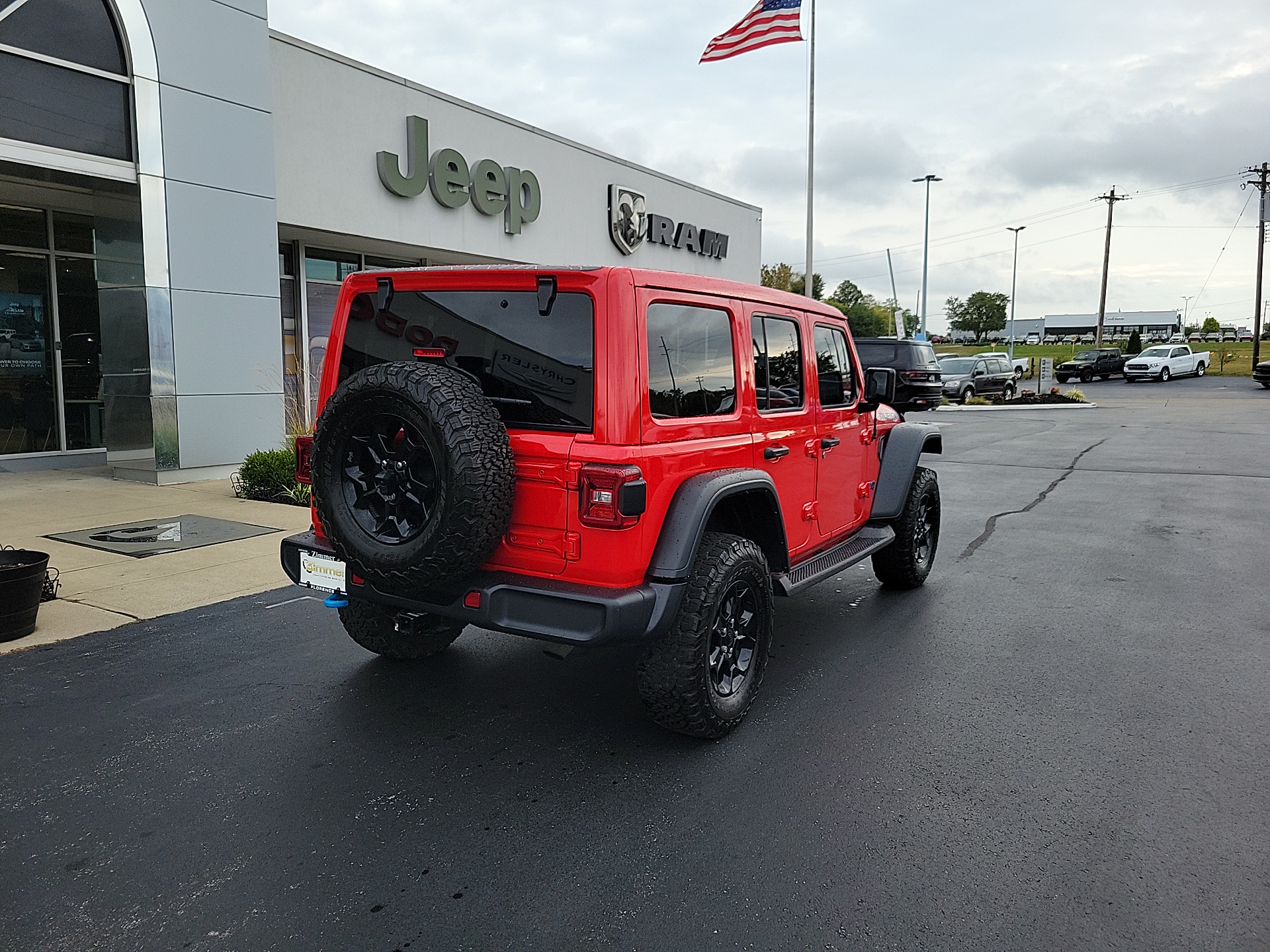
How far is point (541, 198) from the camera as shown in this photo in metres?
17.7

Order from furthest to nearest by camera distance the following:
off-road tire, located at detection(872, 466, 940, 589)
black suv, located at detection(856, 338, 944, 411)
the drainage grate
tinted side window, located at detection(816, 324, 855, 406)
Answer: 1. black suv, located at detection(856, 338, 944, 411)
2. the drainage grate
3. off-road tire, located at detection(872, 466, 940, 589)
4. tinted side window, located at detection(816, 324, 855, 406)

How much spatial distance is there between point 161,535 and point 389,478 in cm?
535

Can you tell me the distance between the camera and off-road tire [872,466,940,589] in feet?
19.9

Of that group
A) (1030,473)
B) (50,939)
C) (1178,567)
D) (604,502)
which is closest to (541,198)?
(1030,473)

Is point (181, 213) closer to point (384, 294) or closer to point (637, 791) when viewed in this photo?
point (384, 294)

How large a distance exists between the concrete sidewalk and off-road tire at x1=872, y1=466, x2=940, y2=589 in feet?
14.3

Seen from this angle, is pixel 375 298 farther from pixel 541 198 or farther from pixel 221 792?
pixel 541 198

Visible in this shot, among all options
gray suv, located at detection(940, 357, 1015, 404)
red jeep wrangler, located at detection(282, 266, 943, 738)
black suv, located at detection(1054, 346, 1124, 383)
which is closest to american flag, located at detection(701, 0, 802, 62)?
gray suv, located at detection(940, 357, 1015, 404)

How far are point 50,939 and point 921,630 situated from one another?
4.58 m

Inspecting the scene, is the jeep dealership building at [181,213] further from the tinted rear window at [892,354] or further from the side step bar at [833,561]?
the tinted rear window at [892,354]

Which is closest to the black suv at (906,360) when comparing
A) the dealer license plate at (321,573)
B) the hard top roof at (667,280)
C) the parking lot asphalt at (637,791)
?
the parking lot asphalt at (637,791)

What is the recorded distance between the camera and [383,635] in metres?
4.68

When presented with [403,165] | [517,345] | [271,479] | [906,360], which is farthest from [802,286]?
[517,345]

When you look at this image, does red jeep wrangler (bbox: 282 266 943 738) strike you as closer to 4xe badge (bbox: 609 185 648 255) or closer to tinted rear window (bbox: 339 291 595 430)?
tinted rear window (bbox: 339 291 595 430)
